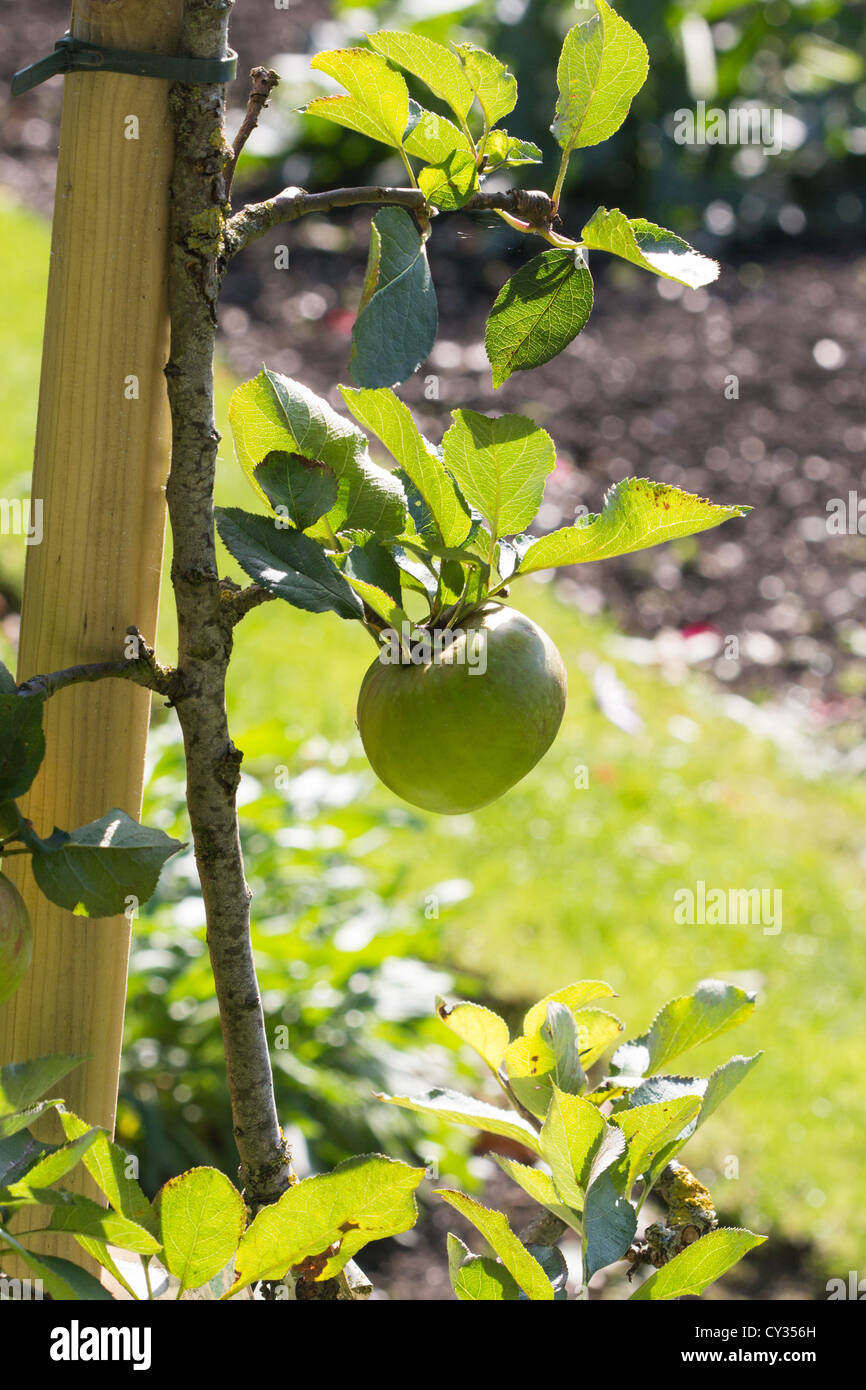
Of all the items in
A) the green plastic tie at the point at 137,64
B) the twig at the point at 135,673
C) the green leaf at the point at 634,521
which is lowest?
the twig at the point at 135,673

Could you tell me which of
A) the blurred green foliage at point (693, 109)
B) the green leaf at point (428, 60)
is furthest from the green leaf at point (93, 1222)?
the blurred green foliage at point (693, 109)

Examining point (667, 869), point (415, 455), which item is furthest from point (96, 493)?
point (667, 869)

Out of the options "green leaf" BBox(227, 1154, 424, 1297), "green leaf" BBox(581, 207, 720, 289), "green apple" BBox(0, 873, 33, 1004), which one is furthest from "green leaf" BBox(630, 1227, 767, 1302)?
"green leaf" BBox(581, 207, 720, 289)

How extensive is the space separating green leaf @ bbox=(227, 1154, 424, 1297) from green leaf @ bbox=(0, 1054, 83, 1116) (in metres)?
0.12

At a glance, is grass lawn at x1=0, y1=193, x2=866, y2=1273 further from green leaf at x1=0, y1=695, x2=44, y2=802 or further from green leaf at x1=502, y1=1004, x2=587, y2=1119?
green leaf at x1=0, y1=695, x2=44, y2=802

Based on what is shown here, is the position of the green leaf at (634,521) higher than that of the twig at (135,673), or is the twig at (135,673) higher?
the green leaf at (634,521)

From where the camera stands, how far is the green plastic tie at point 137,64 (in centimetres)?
72

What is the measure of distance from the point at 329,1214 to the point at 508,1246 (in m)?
0.10

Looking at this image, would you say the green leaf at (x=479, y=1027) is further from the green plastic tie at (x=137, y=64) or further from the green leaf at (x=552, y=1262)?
the green plastic tie at (x=137, y=64)

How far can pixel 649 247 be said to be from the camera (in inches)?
26.5

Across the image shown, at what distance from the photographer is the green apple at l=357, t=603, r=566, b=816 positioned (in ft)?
2.37

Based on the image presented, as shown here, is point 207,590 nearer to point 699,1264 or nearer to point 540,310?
point 540,310

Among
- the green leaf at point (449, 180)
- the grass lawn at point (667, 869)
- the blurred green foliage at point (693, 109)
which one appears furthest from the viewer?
the blurred green foliage at point (693, 109)

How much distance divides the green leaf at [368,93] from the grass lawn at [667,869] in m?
1.75
